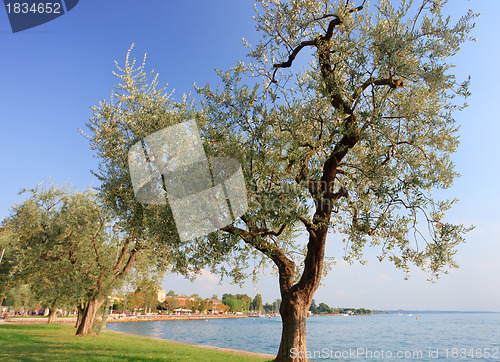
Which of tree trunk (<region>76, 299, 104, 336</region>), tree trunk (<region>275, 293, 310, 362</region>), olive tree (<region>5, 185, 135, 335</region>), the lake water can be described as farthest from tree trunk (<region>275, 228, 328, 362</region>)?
the lake water

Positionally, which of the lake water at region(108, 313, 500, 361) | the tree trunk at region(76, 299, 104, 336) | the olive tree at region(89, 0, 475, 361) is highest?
the olive tree at region(89, 0, 475, 361)

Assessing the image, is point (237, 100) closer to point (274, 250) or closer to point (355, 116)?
point (355, 116)

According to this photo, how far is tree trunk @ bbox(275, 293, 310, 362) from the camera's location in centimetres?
1152

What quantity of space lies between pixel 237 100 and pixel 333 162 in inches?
169

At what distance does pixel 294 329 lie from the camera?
1180 cm

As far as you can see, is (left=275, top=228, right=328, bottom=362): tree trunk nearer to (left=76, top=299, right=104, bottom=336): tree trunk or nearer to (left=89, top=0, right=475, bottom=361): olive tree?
(left=89, top=0, right=475, bottom=361): olive tree

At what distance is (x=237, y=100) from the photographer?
1216 centimetres

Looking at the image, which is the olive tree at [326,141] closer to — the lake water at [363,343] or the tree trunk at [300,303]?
the tree trunk at [300,303]

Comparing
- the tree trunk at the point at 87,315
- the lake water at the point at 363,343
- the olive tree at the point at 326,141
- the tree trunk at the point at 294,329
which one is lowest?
the lake water at the point at 363,343

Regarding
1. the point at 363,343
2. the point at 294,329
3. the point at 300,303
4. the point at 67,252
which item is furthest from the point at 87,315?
the point at 363,343

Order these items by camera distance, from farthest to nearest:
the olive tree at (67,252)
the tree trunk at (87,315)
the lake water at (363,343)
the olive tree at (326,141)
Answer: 1. the lake water at (363,343)
2. the tree trunk at (87,315)
3. the olive tree at (67,252)
4. the olive tree at (326,141)

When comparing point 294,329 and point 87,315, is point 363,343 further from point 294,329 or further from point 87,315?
point 294,329

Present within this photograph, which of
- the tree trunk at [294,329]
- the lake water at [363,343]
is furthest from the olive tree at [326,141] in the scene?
the lake water at [363,343]

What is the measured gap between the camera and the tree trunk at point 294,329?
11.5 metres
